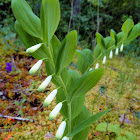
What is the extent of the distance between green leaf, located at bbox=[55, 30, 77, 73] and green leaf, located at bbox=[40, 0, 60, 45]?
0.07 meters

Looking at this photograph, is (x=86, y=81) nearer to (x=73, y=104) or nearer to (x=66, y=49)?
(x=66, y=49)

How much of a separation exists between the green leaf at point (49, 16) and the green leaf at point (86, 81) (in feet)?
0.67

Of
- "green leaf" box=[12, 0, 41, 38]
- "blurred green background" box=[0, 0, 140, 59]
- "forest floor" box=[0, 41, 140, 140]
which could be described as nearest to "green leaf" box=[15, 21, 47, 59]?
"green leaf" box=[12, 0, 41, 38]

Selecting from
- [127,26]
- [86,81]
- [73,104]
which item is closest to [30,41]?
[86,81]

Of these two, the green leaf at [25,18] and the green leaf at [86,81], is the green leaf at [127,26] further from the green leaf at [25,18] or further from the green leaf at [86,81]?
the green leaf at [25,18]

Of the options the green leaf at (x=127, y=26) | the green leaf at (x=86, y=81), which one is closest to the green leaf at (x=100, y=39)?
the green leaf at (x=127, y=26)

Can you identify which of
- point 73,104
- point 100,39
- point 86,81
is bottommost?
point 73,104

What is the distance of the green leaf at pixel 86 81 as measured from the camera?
55 centimetres

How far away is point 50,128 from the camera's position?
1.38 meters

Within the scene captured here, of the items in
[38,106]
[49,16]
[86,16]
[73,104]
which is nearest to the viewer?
[49,16]

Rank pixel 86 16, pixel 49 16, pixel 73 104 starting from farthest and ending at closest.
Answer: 1. pixel 86 16
2. pixel 73 104
3. pixel 49 16

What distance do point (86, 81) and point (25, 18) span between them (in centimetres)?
34

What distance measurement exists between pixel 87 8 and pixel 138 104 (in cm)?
465

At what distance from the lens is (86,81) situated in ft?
1.86
